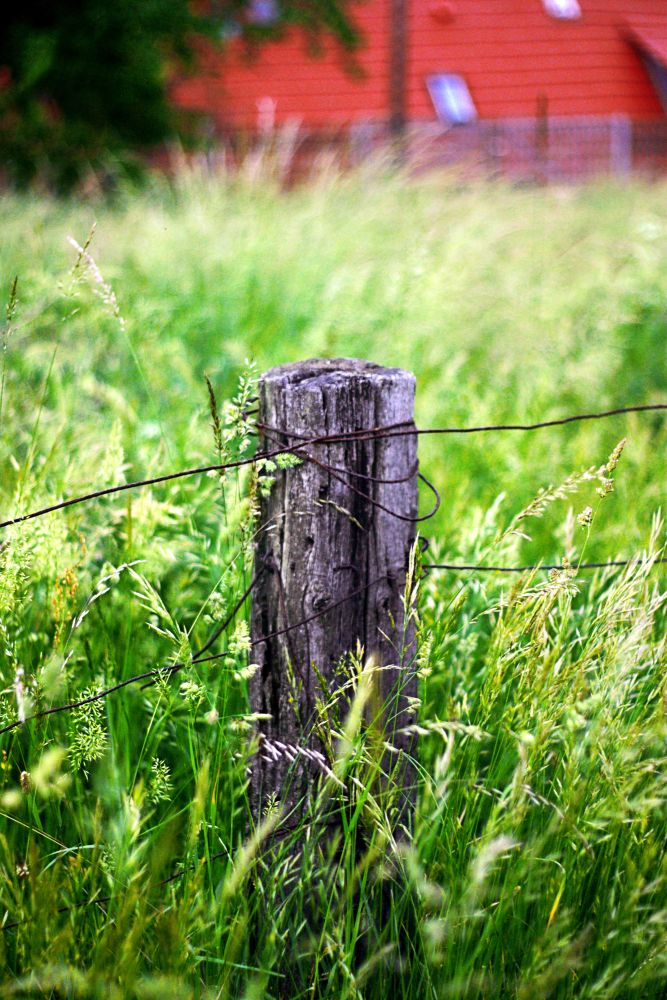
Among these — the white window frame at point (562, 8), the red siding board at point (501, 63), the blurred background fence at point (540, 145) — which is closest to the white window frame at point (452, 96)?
the red siding board at point (501, 63)

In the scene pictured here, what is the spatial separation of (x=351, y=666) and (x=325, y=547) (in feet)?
0.65

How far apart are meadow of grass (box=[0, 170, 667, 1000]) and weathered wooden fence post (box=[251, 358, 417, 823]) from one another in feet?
0.22

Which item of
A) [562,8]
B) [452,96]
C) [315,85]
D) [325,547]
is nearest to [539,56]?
[562,8]

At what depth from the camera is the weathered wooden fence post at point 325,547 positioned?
128 cm

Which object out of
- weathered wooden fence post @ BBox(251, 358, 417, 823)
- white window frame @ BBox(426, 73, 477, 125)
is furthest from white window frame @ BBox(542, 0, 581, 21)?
weathered wooden fence post @ BBox(251, 358, 417, 823)

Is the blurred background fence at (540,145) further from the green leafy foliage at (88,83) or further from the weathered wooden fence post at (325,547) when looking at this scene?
the weathered wooden fence post at (325,547)

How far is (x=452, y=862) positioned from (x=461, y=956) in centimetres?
12

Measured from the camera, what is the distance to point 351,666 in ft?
4.30

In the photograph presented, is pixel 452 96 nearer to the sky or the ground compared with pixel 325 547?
nearer to the sky

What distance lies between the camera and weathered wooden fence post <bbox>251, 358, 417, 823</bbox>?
1.28m

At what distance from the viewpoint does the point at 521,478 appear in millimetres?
2705

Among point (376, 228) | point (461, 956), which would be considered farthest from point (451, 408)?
point (376, 228)

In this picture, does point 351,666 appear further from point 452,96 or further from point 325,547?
point 452,96

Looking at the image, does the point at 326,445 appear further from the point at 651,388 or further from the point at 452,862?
the point at 651,388
